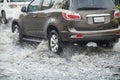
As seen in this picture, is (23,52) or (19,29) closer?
(23,52)

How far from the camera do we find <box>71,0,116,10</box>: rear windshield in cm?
1120

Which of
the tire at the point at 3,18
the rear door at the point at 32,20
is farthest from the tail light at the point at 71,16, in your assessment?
the tire at the point at 3,18

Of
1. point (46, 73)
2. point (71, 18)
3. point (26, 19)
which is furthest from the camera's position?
point (26, 19)

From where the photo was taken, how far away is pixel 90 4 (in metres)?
11.3

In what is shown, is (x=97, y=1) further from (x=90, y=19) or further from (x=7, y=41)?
(x=7, y=41)

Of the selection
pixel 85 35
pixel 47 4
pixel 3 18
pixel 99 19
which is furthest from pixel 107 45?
pixel 3 18

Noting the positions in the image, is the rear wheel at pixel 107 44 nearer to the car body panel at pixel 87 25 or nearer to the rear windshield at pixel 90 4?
the car body panel at pixel 87 25

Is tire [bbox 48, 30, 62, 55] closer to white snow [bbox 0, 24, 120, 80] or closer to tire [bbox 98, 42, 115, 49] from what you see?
white snow [bbox 0, 24, 120, 80]

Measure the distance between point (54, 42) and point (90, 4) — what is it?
148cm

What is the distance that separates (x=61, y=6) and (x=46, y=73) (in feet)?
9.56

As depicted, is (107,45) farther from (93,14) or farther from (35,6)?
(35,6)

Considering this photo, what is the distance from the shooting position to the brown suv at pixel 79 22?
435 inches

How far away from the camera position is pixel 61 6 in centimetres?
1152

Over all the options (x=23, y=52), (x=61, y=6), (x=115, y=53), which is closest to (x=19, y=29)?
(x=23, y=52)
